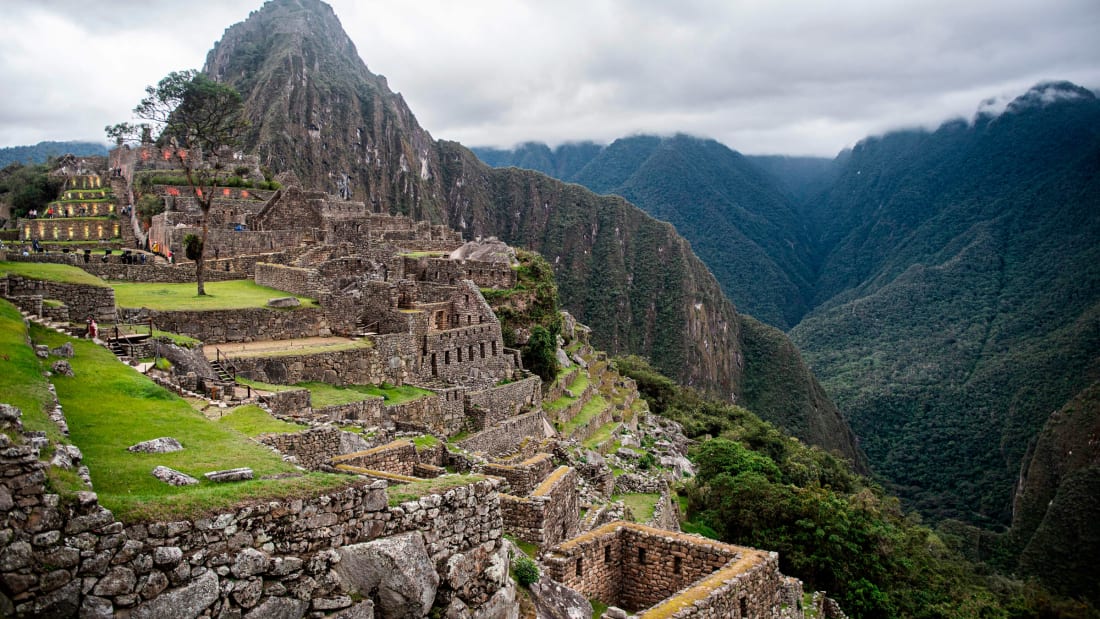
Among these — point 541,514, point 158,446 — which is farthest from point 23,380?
point 541,514

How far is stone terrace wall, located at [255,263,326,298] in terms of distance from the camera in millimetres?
24234

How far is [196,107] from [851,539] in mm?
34209

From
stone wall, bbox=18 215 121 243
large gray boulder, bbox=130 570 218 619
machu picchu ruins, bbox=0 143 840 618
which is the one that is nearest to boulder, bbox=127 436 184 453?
machu picchu ruins, bbox=0 143 840 618

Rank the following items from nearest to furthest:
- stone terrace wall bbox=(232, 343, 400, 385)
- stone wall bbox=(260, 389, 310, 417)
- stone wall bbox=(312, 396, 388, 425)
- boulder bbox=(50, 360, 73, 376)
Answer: boulder bbox=(50, 360, 73, 376) < stone wall bbox=(260, 389, 310, 417) < stone wall bbox=(312, 396, 388, 425) < stone terrace wall bbox=(232, 343, 400, 385)

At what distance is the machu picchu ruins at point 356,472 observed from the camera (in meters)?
4.67

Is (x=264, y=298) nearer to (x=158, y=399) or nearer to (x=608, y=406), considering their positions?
(x=158, y=399)

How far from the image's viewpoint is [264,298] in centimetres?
2355

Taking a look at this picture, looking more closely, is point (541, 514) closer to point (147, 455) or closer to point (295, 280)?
point (147, 455)

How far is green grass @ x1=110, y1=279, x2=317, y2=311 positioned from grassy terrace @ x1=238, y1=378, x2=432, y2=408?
4.40 m

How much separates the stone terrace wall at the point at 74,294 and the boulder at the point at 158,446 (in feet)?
27.7

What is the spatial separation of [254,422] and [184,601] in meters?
6.90

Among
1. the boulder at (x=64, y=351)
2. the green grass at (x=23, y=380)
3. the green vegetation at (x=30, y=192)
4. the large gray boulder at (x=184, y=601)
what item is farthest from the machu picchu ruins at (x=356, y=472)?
the green vegetation at (x=30, y=192)

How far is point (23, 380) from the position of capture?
23.5ft

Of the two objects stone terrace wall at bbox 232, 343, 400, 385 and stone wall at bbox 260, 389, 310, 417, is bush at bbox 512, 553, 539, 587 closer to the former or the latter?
stone wall at bbox 260, 389, 310, 417
